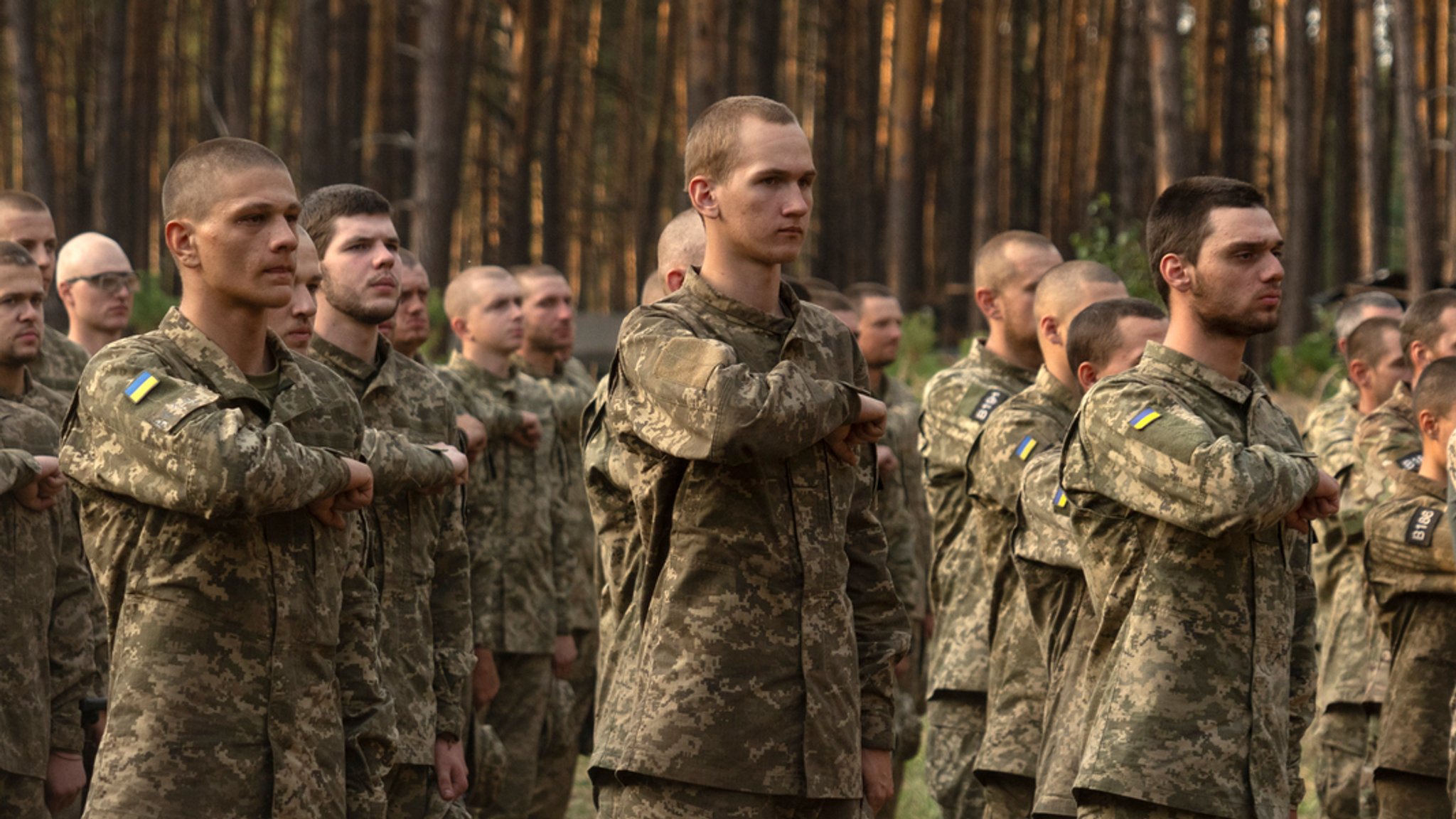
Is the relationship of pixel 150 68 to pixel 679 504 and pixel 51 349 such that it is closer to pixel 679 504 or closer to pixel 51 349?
pixel 51 349

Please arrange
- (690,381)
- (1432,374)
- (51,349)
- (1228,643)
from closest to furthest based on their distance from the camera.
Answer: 1. (690,381)
2. (1228,643)
3. (1432,374)
4. (51,349)

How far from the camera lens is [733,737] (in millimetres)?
3902

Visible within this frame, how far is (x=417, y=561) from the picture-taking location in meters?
5.33

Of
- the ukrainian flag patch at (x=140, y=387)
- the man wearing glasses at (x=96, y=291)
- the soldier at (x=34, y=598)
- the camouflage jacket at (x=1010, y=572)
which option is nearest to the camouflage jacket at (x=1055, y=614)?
the camouflage jacket at (x=1010, y=572)

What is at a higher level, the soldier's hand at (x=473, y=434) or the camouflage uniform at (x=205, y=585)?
the soldier's hand at (x=473, y=434)

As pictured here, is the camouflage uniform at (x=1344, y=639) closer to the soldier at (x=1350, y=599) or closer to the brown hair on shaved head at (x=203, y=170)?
the soldier at (x=1350, y=599)

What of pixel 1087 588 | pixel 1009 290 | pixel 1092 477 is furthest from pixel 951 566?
pixel 1092 477

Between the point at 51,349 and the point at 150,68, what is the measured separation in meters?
21.3

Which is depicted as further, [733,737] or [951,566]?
[951,566]

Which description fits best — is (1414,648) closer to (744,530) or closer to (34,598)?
(744,530)

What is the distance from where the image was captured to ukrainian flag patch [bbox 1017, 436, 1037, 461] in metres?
5.96

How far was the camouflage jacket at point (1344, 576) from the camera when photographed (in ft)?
23.1

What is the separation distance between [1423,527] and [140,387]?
4.00 metres

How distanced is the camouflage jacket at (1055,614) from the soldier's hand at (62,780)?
2949 mm
